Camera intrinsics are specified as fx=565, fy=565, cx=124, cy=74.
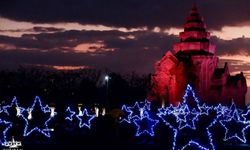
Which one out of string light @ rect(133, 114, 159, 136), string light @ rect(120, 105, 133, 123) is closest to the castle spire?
string light @ rect(120, 105, 133, 123)

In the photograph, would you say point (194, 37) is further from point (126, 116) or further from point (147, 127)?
point (147, 127)

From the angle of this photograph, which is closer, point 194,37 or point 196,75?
point 196,75

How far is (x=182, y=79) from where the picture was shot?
8644 centimetres

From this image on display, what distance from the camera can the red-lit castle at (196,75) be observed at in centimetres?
8600

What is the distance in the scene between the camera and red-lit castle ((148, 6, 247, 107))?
86.0 m

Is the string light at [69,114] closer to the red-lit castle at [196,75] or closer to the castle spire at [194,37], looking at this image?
the red-lit castle at [196,75]

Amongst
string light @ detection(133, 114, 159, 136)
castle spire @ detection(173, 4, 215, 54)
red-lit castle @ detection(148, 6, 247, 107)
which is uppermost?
castle spire @ detection(173, 4, 215, 54)

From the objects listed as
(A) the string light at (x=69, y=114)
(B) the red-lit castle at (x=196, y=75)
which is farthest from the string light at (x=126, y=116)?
(B) the red-lit castle at (x=196, y=75)

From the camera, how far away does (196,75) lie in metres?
86.8

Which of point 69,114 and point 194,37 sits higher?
point 194,37

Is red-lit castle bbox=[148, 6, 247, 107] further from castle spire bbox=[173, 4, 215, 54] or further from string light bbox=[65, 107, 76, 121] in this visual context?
string light bbox=[65, 107, 76, 121]

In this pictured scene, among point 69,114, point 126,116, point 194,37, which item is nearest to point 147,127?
point 126,116

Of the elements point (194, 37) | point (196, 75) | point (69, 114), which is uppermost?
point (194, 37)

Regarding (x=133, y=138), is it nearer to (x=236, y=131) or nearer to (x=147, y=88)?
(x=236, y=131)
